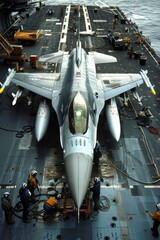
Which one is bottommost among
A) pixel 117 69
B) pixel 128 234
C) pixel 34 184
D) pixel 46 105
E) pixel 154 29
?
pixel 128 234

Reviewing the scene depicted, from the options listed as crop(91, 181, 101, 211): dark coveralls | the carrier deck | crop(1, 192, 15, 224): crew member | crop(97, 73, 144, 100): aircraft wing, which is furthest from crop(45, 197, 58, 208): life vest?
crop(97, 73, 144, 100): aircraft wing

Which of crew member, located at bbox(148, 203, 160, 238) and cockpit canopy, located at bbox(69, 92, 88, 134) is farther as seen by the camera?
cockpit canopy, located at bbox(69, 92, 88, 134)

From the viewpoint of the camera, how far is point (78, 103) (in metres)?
14.9

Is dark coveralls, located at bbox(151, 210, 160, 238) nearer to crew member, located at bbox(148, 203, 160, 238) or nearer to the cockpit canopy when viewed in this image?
crew member, located at bbox(148, 203, 160, 238)

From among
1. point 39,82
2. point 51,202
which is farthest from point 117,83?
point 51,202

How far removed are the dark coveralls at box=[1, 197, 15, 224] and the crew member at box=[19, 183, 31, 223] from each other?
547mm

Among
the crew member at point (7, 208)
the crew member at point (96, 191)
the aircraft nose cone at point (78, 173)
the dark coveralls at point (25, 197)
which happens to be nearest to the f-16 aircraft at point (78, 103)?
the aircraft nose cone at point (78, 173)

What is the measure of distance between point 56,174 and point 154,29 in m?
52.3

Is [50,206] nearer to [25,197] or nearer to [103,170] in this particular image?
[25,197]

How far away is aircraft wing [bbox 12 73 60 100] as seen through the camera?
19859 mm

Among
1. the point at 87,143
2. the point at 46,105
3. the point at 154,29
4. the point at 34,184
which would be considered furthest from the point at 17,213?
the point at 154,29

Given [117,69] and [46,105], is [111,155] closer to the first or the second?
[46,105]

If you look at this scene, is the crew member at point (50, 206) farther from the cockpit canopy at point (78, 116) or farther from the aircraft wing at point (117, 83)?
the aircraft wing at point (117, 83)

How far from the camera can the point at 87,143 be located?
13.3 m
